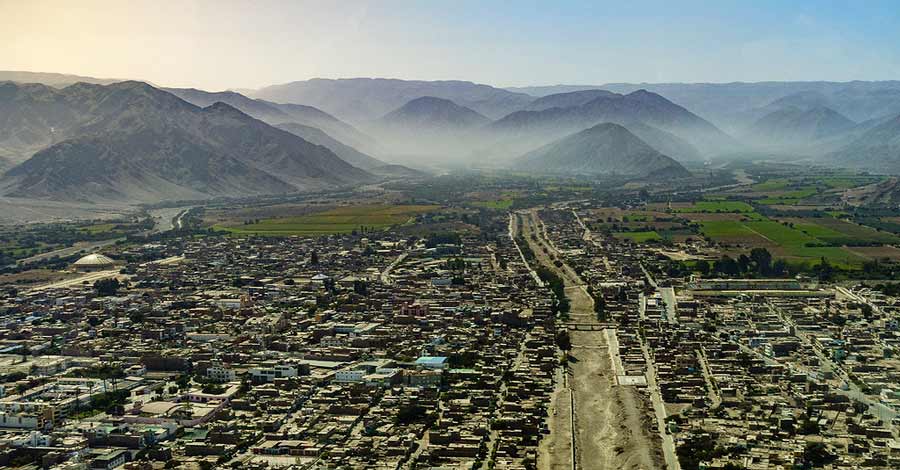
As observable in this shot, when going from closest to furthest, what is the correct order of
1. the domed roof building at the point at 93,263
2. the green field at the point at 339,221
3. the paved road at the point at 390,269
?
the paved road at the point at 390,269 < the domed roof building at the point at 93,263 < the green field at the point at 339,221

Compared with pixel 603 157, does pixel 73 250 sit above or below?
below

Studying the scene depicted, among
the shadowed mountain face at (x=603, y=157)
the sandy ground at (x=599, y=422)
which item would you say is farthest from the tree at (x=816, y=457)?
the shadowed mountain face at (x=603, y=157)

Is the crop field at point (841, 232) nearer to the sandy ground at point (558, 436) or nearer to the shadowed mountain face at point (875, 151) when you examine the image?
the sandy ground at point (558, 436)

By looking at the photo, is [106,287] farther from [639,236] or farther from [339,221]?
[639,236]

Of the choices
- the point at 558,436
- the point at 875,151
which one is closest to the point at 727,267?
the point at 558,436

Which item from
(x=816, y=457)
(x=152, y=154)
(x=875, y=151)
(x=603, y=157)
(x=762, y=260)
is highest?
(x=152, y=154)
